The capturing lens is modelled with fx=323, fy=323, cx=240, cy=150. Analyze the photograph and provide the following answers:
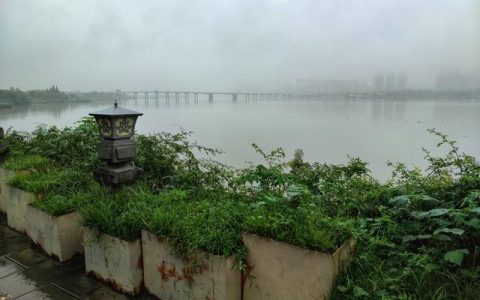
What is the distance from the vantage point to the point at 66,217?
8.23ft

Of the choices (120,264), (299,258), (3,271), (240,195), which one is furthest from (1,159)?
(299,258)

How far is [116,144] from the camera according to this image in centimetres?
250

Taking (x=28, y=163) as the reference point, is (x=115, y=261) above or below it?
below

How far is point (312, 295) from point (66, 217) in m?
1.94

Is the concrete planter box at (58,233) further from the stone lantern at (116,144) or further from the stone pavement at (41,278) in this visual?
the stone lantern at (116,144)

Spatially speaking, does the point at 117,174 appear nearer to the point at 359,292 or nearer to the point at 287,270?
the point at 287,270

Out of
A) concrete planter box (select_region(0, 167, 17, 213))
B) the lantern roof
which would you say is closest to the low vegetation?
concrete planter box (select_region(0, 167, 17, 213))

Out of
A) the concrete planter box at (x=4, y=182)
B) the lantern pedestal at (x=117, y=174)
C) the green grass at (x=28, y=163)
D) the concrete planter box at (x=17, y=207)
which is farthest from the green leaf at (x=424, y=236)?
the concrete planter box at (x=4, y=182)

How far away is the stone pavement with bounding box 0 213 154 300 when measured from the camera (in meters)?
2.15

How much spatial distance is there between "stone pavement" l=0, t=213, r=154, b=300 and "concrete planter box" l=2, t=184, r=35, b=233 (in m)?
0.26

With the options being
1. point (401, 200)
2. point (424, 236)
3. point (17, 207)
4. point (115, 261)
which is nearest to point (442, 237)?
point (424, 236)

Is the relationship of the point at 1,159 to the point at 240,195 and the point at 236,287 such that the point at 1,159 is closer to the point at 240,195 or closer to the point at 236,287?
the point at 240,195

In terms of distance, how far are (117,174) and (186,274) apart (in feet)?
3.47

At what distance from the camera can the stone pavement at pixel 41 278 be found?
2.15 metres
